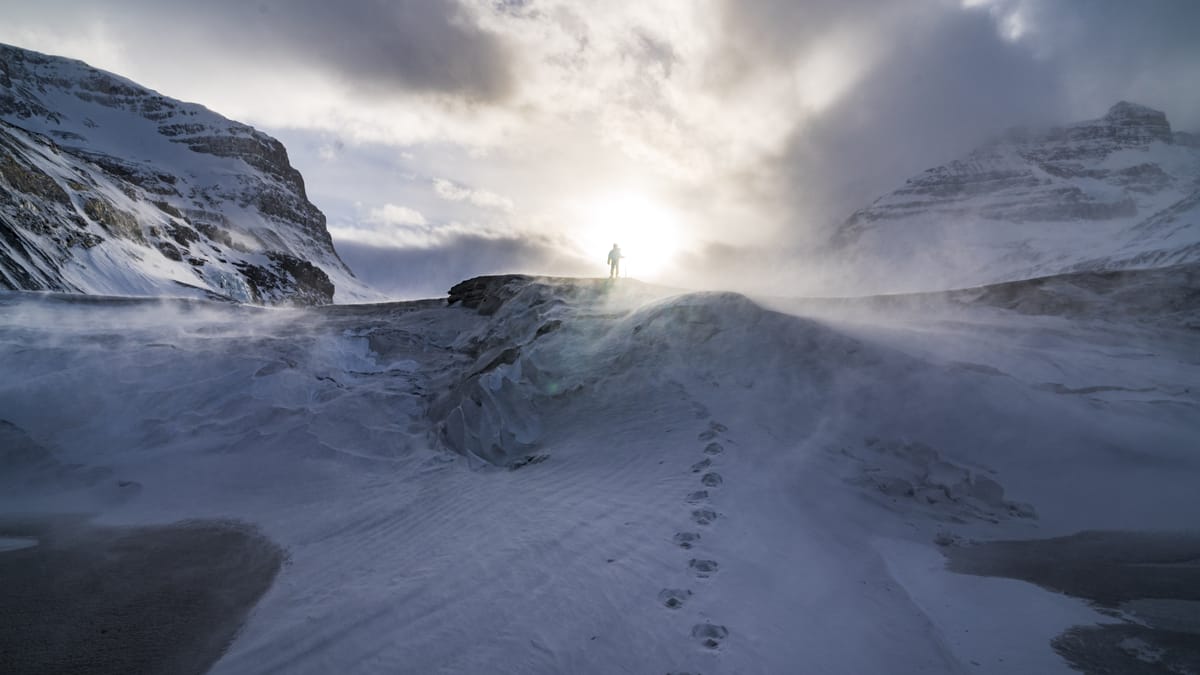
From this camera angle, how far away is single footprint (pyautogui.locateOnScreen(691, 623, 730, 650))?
423 cm

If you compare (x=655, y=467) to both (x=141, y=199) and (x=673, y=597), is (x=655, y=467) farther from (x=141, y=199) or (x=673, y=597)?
(x=141, y=199)

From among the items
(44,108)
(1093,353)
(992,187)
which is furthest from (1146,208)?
(44,108)

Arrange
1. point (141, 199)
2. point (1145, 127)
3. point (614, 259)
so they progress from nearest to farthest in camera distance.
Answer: point (614, 259), point (141, 199), point (1145, 127)

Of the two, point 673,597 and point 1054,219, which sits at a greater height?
point 1054,219

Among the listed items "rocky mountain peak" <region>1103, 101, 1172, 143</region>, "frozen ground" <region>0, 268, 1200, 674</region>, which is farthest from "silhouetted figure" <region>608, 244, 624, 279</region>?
"rocky mountain peak" <region>1103, 101, 1172, 143</region>

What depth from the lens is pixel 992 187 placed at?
188 metres

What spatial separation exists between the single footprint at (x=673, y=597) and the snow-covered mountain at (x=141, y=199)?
31877 millimetres

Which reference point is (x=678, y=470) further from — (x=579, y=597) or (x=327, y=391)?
(x=327, y=391)

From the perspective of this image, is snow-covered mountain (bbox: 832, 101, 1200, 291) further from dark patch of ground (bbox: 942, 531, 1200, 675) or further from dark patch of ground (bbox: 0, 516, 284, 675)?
dark patch of ground (bbox: 0, 516, 284, 675)

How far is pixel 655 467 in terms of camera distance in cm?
802

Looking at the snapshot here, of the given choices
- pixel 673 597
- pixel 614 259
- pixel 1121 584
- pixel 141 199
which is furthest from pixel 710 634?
pixel 141 199

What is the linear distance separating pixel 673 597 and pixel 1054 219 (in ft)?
674

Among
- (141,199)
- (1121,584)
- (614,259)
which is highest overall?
(141,199)

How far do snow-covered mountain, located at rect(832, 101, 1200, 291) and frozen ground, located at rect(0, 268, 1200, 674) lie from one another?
114 m
